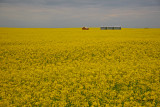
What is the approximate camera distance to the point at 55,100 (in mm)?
6762

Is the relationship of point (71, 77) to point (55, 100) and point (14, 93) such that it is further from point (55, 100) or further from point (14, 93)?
point (14, 93)

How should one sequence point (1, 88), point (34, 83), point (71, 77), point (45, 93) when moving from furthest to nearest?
point (71, 77), point (34, 83), point (1, 88), point (45, 93)

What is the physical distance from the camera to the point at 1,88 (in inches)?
312

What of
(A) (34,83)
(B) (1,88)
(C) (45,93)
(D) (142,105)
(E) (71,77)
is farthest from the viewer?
(E) (71,77)

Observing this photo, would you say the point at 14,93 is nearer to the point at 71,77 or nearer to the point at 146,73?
the point at 71,77

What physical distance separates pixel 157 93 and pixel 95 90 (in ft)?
9.78

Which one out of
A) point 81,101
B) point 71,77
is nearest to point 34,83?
point 71,77

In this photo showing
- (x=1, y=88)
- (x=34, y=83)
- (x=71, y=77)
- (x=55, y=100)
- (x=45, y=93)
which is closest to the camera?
(x=55, y=100)

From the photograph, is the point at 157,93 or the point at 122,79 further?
the point at 122,79

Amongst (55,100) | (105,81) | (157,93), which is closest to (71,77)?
(105,81)

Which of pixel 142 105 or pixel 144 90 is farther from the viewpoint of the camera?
pixel 144 90

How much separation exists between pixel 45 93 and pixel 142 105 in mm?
4435

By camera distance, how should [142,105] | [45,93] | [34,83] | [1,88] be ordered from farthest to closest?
[34,83]
[1,88]
[45,93]
[142,105]

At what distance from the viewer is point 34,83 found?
28.3 feet
